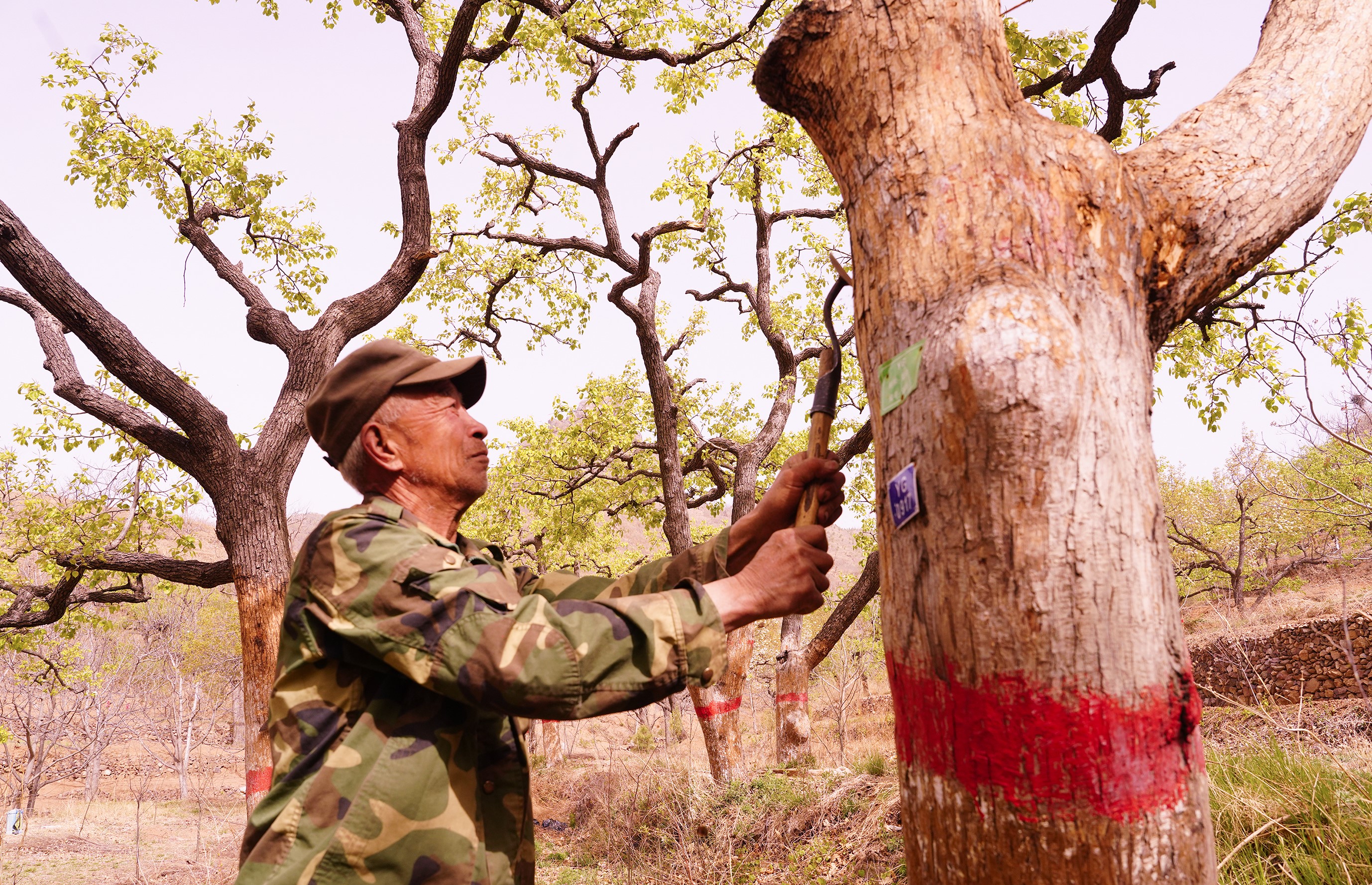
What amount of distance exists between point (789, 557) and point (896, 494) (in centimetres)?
29

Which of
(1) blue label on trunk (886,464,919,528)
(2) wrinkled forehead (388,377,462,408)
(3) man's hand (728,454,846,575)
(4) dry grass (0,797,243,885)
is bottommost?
(4) dry grass (0,797,243,885)

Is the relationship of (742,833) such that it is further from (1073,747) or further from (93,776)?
(93,776)

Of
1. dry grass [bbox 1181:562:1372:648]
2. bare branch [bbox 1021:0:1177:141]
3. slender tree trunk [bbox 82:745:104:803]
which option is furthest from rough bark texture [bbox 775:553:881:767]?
slender tree trunk [bbox 82:745:104:803]

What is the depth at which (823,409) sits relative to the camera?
202 cm

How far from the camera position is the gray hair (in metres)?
2.02

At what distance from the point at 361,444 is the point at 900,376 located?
132 cm

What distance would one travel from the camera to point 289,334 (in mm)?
8422

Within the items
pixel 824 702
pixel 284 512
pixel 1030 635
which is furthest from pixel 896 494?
pixel 824 702

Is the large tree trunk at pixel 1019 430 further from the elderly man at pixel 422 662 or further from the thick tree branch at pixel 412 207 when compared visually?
the thick tree branch at pixel 412 207

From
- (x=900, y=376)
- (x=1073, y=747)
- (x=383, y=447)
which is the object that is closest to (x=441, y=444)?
(x=383, y=447)

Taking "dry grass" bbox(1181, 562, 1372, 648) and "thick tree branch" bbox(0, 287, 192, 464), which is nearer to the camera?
"thick tree branch" bbox(0, 287, 192, 464)

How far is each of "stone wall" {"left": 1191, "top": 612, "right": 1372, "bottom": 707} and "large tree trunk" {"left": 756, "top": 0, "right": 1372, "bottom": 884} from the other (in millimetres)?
16631

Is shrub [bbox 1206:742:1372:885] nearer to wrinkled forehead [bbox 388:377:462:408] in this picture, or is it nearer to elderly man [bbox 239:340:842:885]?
elderly man [bbox 239:340:842:885]

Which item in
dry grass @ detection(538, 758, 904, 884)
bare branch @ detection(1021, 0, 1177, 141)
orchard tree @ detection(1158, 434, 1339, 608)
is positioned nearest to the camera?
bare branch @ detection(1021, 0, 1177, 141)
